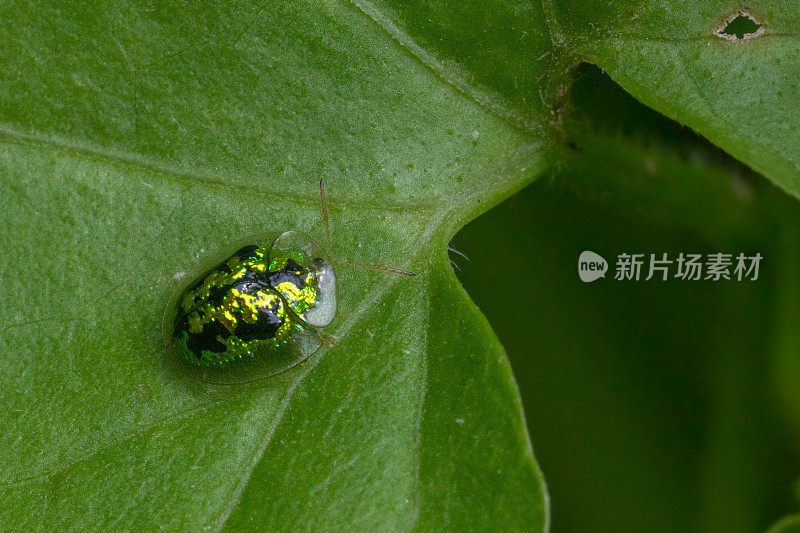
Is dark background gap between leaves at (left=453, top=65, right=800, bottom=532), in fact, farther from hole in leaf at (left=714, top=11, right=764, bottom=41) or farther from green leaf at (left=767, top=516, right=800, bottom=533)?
hole in leaf at (left=714, top=11, right=764, bottom=41)

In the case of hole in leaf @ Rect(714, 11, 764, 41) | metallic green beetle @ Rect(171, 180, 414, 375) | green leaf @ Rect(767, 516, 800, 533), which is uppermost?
hole in leaf @ Rect(714, 11, 764, 41)

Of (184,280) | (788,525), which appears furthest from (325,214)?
(788,525)

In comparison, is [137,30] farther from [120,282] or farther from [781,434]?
[781,434]

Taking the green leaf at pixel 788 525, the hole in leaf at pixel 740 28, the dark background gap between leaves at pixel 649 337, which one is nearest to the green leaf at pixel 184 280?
the dark background gap between leaves at pixel 649 337

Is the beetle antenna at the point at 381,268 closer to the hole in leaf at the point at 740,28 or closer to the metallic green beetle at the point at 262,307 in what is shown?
the metallic green beetle at the point at 262,307

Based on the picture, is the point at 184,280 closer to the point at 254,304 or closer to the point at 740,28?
the point at 254,304

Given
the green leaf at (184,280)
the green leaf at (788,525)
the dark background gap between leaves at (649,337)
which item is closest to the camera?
the green leaf at (184,280)

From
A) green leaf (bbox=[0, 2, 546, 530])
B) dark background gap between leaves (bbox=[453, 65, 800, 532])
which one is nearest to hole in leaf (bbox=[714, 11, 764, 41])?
dark background gap between leaves (bbox=[453, 65, 800, 532])
